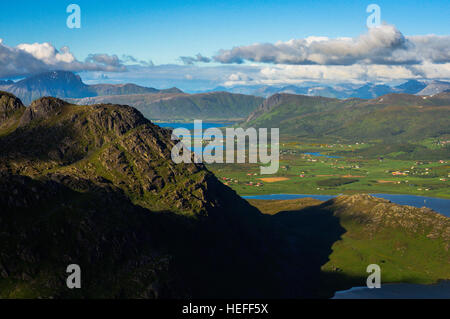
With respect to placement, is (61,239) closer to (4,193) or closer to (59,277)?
(59,277)

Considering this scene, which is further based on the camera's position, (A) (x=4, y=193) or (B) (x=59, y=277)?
(A) (x=4, y=193)
